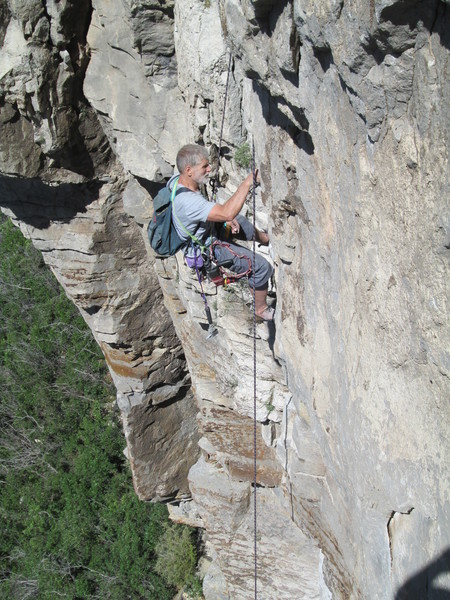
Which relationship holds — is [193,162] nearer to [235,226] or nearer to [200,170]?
[200,170]

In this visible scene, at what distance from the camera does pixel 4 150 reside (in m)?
5.89

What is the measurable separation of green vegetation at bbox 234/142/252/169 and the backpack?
48 cm

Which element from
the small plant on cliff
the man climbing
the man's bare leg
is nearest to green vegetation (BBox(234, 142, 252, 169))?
the man climbing

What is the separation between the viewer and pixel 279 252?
404 centimetres

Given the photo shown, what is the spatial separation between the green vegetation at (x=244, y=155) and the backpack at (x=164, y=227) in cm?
48

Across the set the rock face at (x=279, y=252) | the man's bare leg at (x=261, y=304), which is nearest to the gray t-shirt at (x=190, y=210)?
the rock face at (x=279, y=252)

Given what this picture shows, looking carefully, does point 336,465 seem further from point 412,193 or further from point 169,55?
point 169,55

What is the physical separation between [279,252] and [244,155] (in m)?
0.68

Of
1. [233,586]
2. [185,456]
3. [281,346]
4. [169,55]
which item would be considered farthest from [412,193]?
[185,456]

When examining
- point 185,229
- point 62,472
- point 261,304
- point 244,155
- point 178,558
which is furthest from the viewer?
point 62,472

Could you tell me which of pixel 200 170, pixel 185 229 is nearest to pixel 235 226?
pixel 185 229

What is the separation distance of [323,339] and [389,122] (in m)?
1.69

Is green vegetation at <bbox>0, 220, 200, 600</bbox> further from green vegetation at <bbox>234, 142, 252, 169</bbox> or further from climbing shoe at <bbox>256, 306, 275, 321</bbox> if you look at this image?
green vegetation at <bbox>234, 142, 252, 169</bbox>

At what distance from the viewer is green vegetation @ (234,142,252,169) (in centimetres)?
416
